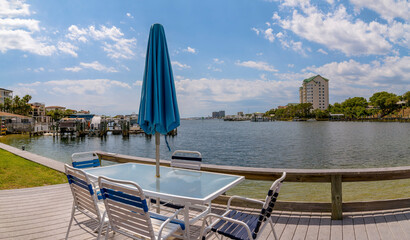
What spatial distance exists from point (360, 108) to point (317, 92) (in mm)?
38361

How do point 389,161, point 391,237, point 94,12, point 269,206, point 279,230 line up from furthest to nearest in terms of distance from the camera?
1. point 389,161
2. point 94,12
3. point 279,230
4. point 391,237
5. point 269,206

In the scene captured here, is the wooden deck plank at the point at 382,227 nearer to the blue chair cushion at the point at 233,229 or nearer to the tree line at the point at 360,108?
the blue chair cushion at the point at 233,229

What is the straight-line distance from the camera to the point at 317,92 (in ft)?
488

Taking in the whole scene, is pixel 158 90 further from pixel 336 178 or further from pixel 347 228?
pixel 347 228

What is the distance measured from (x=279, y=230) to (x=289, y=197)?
19.5 ft

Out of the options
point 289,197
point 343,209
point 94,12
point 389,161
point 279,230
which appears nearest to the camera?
point 279,230

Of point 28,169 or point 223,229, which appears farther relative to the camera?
point 28,169

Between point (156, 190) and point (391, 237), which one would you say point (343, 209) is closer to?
point (391, 237)

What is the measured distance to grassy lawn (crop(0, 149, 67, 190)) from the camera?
19.3 feet

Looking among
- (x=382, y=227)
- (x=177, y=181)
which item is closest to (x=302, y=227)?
(x=382, y=227)

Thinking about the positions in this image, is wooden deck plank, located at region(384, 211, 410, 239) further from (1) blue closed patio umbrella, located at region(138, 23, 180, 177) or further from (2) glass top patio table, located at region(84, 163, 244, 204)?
(1) blue closed patio umbrella, located at region(138, 23, 180, 177)

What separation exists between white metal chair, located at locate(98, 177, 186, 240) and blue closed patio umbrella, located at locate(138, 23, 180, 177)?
933 mm

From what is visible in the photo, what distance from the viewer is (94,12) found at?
9.60 meters

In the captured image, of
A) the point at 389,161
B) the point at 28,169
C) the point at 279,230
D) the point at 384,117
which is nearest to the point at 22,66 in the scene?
the point at 28,169
